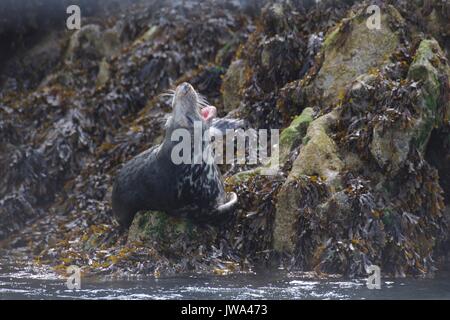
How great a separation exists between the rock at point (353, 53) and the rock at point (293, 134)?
1.07ft

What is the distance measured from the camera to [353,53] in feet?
29.2

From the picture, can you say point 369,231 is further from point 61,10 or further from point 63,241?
point 61,10

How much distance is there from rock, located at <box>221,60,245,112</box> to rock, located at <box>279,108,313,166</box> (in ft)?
4.35

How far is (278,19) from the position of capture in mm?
9945

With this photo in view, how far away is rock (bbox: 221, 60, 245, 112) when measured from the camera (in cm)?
995

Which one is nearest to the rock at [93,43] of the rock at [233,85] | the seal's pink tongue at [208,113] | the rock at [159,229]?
the rock at [233,85]

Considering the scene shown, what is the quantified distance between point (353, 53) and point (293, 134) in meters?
1.02

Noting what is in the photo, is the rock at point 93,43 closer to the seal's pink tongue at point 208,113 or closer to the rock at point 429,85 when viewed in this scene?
the seal's pink tongue at point 208,113

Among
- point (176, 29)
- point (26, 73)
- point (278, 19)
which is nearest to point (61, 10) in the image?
point (26, 73)

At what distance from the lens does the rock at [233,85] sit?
9953 millimetres
